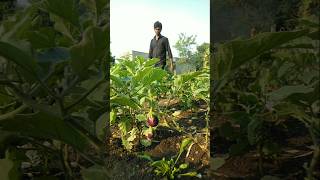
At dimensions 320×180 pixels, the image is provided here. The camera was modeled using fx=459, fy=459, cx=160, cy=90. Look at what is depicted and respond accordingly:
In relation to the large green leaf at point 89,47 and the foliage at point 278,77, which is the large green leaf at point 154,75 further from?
the large green leaf at point 89,47

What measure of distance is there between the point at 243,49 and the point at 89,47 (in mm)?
126

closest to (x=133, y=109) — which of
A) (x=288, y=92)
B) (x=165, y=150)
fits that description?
(x=165, y=150)

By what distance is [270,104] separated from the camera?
75 cm

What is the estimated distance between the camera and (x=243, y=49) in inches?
14.9

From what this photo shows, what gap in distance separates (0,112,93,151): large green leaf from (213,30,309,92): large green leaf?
0.13 meters

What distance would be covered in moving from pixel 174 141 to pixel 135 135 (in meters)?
0.23

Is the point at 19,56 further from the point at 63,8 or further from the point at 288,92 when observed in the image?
the point at 288,92

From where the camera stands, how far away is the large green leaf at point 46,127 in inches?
13.8

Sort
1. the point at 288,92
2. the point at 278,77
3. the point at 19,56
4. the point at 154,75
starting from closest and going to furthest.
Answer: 1. the point at 19,56
2. the point at 288,92
3. the point at 278,77
4. the point at 154,75

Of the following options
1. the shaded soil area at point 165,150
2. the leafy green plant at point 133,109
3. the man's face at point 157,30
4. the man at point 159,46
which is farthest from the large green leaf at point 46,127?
the man's face at point 157,30

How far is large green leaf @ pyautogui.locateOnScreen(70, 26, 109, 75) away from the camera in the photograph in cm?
35

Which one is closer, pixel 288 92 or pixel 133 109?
pixel 288 92

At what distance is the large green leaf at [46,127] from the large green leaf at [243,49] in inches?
5.1

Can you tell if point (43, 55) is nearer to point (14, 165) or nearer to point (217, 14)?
point (14, 165)
